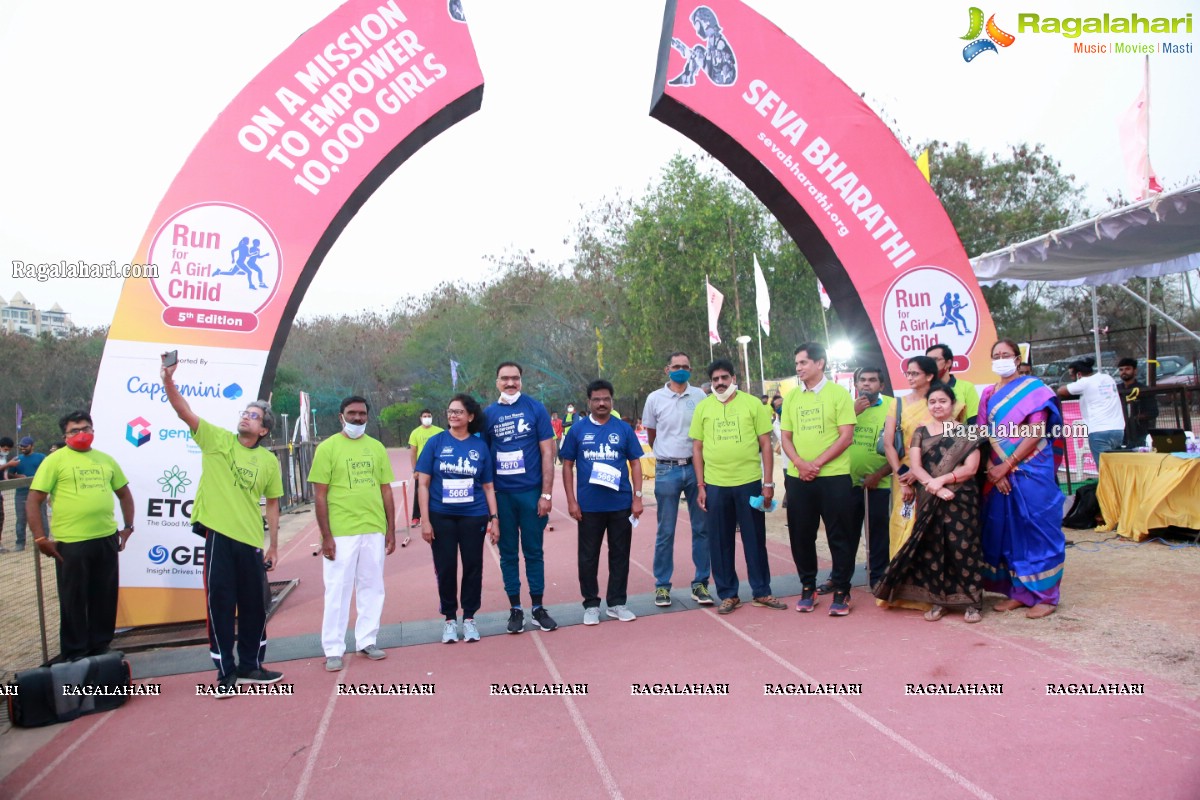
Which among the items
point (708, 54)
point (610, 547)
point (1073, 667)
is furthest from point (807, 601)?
point (708, 54)

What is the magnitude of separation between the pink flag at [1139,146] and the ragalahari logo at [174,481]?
1015 cm

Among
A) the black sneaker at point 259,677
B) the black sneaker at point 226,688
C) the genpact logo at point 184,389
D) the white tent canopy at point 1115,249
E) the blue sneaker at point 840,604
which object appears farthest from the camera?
the white tent canopy at point 1115,249

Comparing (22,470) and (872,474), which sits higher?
(22,470)

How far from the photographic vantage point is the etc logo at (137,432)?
5723 millimetres

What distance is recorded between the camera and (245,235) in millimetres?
6012

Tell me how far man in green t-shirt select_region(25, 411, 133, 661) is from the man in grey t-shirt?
379 cm

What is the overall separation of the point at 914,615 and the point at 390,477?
3.69m

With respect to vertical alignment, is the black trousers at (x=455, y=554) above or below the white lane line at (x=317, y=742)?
above

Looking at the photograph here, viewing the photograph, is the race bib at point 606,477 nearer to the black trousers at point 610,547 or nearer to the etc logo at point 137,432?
the black trousers at point 610,547

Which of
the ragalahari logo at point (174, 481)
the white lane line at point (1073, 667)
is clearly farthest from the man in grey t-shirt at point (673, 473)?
the ragalahari logo at point (174, 481)

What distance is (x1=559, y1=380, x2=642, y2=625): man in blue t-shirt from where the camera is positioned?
5602 mm

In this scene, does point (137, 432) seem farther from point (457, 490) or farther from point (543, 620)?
point (543, 620)

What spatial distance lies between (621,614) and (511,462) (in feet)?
4.45

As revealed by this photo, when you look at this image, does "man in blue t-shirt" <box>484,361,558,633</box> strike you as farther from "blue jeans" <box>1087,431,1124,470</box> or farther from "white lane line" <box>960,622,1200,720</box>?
"blue jeans" <box>1087,431,1124,470</box>
